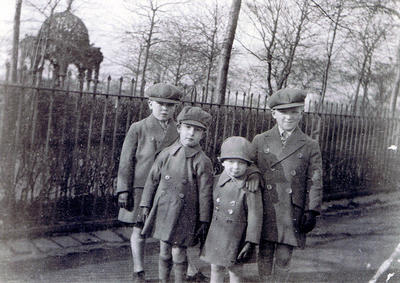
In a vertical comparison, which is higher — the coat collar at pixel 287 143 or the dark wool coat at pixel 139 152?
the coat collar at pixel 287 143

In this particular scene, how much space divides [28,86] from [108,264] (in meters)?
2.05

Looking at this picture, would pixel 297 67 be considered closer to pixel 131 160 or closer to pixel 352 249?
pixel 352 249

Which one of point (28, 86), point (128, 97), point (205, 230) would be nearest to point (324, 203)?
point (128, 97)

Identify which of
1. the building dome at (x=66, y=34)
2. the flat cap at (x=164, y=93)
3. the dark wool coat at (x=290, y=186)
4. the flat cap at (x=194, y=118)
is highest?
the building dome at (x=66, y=34)

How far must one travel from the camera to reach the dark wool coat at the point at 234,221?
10.7 feet

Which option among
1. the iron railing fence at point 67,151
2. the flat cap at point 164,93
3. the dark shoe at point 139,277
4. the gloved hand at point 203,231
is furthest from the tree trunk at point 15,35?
the gloved hand at point 203,231

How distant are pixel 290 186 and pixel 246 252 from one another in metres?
0.66

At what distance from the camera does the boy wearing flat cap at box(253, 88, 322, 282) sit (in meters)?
3.50

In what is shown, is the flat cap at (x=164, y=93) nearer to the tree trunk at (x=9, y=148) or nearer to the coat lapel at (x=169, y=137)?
the coat lapel at (x=169, y=137)

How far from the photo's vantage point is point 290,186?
3.51 meters

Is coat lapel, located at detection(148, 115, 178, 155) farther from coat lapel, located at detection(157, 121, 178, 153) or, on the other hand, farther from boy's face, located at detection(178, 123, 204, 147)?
boy's face, located at detection(178, 123, 204, 147)

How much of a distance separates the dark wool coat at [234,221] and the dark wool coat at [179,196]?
0.64 ft

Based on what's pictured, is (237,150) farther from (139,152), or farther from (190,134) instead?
(139,152)

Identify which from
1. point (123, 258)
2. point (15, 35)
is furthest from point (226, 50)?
→ point (15, 35)
